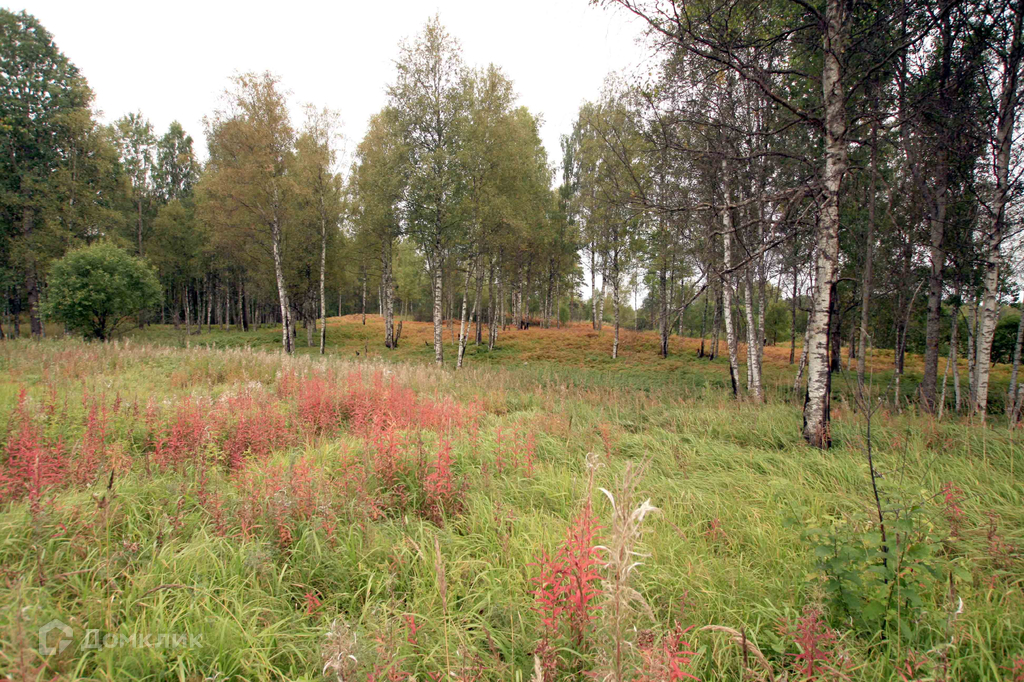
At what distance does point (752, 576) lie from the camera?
8.27 feet

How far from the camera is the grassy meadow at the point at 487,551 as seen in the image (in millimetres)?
1770

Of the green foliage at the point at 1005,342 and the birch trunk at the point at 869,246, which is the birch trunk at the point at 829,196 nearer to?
the birch trunk at the point at 869,246

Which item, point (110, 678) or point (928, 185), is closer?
point (110, 678)

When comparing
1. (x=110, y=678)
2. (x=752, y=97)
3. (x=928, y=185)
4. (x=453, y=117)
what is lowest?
(x=110, y=678)

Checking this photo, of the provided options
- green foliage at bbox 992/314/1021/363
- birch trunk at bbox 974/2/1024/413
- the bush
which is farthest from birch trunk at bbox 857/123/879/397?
the bush

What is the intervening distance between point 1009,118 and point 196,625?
46.1 ft

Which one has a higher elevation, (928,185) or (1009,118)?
(1009,118)

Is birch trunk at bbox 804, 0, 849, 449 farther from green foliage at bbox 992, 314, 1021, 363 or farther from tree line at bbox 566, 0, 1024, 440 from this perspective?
green foliage at bbox 992, 314, 1021, 363

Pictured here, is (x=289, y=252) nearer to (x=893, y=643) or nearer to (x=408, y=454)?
(x=408, y=454)

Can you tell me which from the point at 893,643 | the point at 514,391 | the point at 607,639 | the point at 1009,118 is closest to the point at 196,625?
the point at 607,639

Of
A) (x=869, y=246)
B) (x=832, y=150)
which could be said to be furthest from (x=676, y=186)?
(x=869, y=246)

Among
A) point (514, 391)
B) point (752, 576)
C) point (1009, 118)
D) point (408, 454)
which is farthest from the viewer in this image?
point (514, 391)

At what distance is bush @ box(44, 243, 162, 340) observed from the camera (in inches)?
699

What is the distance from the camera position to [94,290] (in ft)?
59.3
